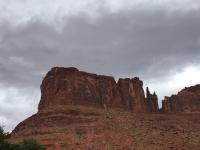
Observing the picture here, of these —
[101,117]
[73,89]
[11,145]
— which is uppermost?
[73,89]

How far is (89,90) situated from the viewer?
115m

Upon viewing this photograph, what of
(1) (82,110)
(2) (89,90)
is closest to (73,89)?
(2) (89,90)

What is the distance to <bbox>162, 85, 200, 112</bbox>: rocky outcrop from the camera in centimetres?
12975

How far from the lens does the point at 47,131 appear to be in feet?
305

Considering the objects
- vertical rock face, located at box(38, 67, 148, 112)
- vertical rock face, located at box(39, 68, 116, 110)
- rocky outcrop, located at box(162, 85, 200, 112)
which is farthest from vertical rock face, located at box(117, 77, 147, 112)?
rocky outcrop, located at box(162, 85, 200, 112)

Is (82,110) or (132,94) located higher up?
(132,94)

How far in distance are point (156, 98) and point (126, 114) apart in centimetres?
2207

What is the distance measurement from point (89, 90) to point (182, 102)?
26.2m

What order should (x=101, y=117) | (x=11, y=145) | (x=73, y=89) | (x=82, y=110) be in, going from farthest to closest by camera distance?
(x=73, y=89) < (x=82, y=110) < (x=101, y=117) < (x=11, y=145)

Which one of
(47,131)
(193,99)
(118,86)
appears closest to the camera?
(47,131)

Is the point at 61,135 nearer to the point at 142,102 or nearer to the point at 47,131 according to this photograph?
the point at 47,131

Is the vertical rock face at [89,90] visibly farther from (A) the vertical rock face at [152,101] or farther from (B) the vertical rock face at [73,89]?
(A) the vertical rock face at [152,101]

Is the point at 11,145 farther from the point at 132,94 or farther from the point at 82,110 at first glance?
the point at 132,94

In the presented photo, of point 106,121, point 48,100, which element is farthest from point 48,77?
point 106,121
